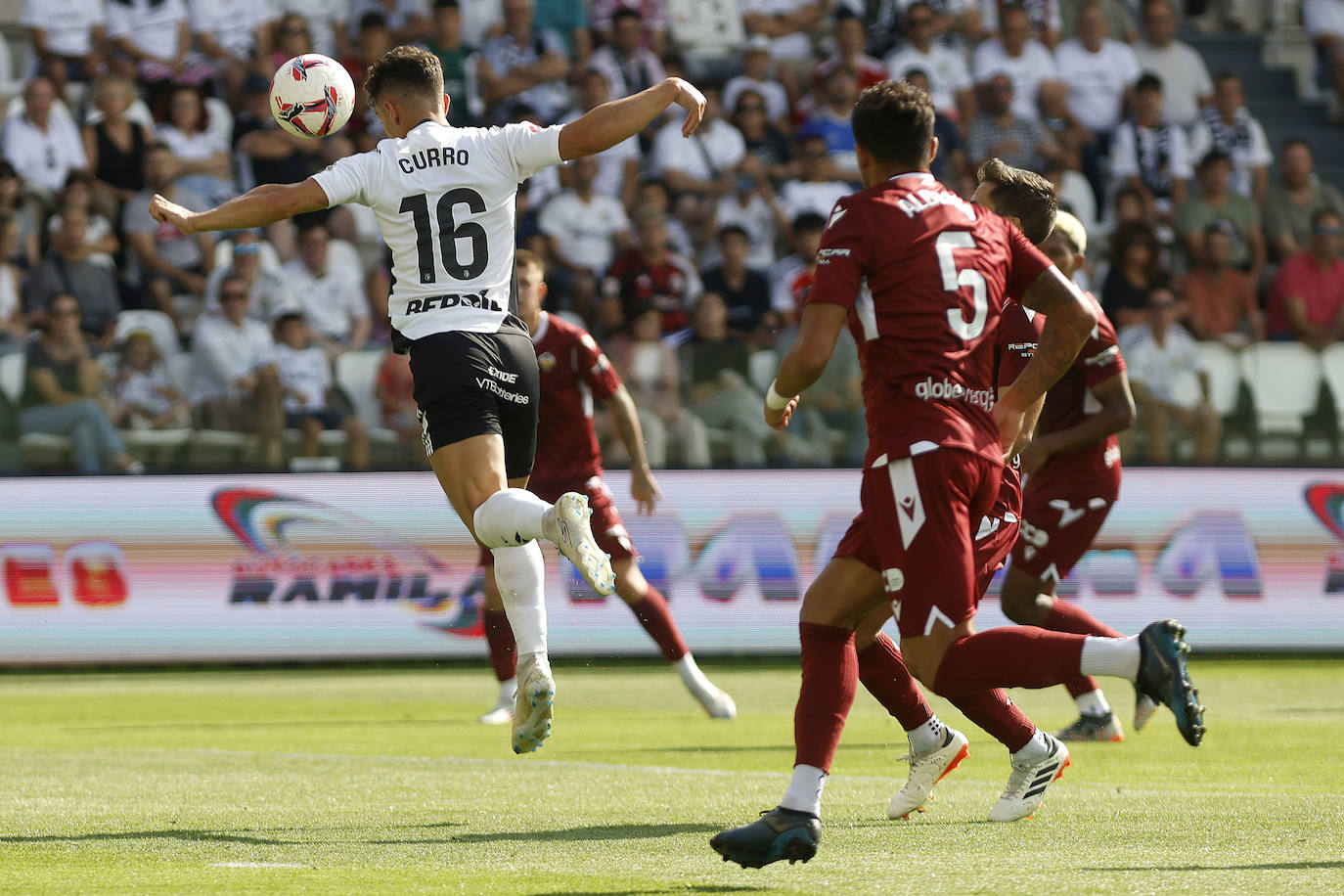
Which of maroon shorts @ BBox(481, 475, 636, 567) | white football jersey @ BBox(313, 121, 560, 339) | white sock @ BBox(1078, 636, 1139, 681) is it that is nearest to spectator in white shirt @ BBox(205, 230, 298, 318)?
maroon shorts @ BBox(481, 475, 636, 567)

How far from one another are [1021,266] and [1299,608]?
32.6 ft

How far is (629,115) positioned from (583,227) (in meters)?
10.1

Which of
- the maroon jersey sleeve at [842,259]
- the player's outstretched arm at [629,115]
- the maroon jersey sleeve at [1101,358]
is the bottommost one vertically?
the maroon jersey sleeve at [1101,358]

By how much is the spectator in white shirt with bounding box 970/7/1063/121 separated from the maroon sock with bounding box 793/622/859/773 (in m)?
13.9

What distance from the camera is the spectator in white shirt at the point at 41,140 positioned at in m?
16.5

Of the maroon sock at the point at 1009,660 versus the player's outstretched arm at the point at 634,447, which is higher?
the maroon sock at the point at 1009,660

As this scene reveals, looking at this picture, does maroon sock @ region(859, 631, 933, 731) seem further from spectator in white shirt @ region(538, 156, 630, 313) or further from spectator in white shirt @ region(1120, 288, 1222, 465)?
spectator in white shirt @ region(538, 156, 630, 313)

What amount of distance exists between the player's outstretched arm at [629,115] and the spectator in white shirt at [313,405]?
7.96 meters

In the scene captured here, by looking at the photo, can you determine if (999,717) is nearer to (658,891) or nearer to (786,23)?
(658,891)

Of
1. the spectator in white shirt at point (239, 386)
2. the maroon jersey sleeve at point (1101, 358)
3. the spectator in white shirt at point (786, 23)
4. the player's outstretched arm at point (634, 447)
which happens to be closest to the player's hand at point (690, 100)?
the maroon jersey sleeve at point (1101, 358)

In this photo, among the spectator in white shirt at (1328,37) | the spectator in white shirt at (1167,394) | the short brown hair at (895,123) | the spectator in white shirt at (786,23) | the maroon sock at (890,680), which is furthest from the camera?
the spectator in white shirt at (1328,37)

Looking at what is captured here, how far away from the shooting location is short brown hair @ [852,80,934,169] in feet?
17.8

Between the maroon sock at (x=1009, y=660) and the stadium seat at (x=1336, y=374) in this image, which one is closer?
the maroon sock at (x=1009, y=660)

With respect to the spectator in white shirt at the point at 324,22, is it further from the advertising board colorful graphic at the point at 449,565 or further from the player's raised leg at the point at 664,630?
the player's raised leg at the point at 664,630
